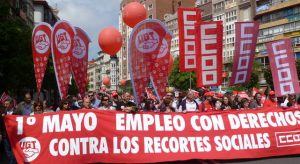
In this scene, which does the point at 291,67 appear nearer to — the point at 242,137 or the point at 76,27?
the point at 242,137

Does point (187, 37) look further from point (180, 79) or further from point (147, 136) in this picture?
point (180, 79)

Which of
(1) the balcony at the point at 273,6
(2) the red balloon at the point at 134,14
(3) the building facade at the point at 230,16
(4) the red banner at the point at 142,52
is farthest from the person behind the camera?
(3) the building facade at the point at 230,16

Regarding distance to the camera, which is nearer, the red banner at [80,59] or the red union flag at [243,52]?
the red union flag at [243,52]

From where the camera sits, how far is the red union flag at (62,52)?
52.7ft

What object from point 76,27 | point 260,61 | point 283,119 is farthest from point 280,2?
point 283,119

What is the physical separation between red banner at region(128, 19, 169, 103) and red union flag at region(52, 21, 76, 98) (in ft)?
10.4

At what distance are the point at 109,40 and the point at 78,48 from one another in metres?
3.05

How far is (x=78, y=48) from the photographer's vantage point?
58.7 ft

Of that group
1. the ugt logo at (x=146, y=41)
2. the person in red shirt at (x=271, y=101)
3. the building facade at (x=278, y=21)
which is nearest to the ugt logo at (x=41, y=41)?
the ugt logo at (x=146, y=41)

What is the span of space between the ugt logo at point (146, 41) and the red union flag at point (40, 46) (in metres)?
4.53

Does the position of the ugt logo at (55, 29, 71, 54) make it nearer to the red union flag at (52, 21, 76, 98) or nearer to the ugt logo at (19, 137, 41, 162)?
the red union flag at (52, 21, 76, 98)

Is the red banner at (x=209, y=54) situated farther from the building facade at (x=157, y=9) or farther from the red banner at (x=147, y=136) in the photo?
the building facade at (x=157, y=9)

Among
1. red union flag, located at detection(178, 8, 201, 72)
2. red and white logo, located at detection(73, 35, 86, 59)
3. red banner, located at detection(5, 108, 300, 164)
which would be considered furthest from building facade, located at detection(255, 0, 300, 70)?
red banner, located at detection(5, 108, 300, 164)

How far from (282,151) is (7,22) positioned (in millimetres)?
20435
